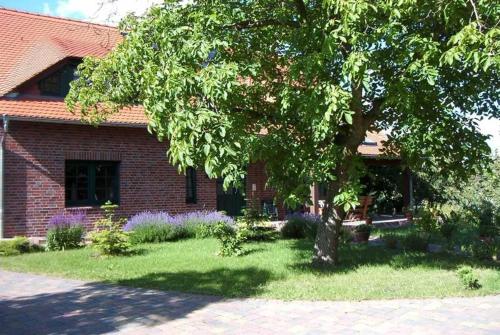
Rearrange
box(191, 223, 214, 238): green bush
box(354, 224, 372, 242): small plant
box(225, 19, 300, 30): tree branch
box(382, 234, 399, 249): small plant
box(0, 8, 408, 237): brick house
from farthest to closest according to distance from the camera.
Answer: box(191, 223, 214, 238): green bush → box(0, 8, 408, 237): brick house → box(354, 224, 372, 242): small plant → box(382, 234, 399, 249): small plant → box(225, 19, 300, 30): tree branch

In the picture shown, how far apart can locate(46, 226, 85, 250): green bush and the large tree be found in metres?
3.98

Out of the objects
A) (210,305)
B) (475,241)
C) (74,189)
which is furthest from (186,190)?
(210,305)

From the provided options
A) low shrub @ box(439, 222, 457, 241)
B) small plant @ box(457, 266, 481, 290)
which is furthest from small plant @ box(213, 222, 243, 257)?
small plant @ box(457, 266, 481, 290)

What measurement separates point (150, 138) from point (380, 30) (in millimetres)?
11142

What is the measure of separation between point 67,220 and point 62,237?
2.67ft

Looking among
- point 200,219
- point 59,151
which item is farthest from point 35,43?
point 200,219

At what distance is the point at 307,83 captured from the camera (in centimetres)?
782

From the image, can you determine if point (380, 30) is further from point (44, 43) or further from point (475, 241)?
point (44, 43)

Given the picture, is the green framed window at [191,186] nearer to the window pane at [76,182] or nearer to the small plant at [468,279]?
the window pane at [76,182]

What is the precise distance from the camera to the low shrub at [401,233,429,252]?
11852mm

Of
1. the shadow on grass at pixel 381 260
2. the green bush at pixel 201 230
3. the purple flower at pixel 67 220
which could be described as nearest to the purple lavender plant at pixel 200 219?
the green bush at pixel 201 230

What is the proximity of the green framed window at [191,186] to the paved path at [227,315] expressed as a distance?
10.2 metres

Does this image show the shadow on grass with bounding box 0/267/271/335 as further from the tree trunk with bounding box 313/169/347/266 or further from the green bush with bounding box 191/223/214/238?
the green bush with bounding box 191/223/214/238

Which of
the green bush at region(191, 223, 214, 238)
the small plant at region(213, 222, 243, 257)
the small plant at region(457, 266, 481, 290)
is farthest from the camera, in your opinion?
the green bush at region(191, 223, 214, 238)
